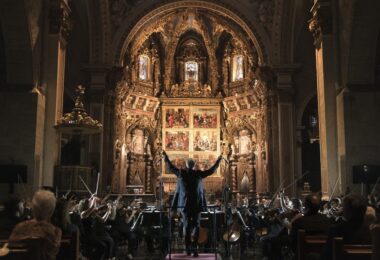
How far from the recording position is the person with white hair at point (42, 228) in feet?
14.2

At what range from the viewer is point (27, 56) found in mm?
12531

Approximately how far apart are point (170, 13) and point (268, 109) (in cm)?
660

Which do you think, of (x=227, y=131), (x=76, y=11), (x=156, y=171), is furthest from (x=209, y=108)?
(x=76, y=11)

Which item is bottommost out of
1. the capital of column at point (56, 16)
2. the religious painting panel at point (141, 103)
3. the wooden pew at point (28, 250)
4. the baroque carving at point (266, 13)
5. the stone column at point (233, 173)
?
the wooden pew at point (28, 250)

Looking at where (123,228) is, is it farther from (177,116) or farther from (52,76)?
(177,116)

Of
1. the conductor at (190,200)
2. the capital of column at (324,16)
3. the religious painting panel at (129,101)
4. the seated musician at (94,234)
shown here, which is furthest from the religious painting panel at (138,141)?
the seated musician at (94,234)

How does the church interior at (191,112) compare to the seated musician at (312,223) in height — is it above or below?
above

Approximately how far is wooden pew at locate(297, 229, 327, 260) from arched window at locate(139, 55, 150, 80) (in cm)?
2061

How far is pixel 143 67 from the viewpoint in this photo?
2664cm

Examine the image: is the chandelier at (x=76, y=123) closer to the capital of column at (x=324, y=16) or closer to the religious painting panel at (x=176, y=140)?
the capital of column at (x=324, y=16)

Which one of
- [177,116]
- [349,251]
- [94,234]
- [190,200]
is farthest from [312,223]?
[177,116]

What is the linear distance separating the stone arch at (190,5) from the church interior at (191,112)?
6 cm

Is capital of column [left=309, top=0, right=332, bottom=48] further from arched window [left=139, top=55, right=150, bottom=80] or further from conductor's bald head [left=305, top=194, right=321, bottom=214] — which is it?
arched window [left=139, top=55, right=150, bottom=80]

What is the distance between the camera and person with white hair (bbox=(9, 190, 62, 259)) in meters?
4.32
